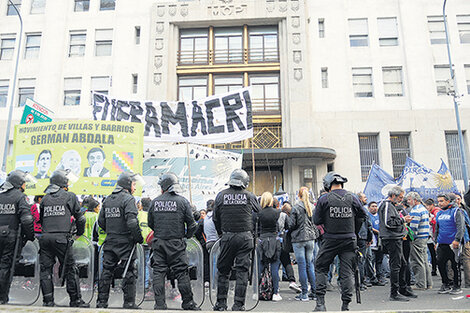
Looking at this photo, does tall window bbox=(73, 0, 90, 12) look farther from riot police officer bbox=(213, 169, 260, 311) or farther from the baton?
riot police officer bbox=(213, 169, 260, 311)

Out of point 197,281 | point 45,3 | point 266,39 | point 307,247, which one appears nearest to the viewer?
point 197,281

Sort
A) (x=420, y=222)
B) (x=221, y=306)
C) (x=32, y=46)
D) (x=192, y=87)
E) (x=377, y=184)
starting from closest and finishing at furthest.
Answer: (x=221, y=306) → (x=420, y=222) → (x=377, y=184) → (x=192, y=87) → (x=32, y=46)

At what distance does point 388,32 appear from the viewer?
2139 cm

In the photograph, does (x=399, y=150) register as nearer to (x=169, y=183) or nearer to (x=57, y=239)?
(x=169, y=183)

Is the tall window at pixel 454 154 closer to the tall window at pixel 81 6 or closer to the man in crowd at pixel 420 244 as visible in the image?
the man in crowd at pixel 420 244

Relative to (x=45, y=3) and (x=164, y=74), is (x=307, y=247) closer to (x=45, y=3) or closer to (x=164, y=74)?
(x=164, y=74)

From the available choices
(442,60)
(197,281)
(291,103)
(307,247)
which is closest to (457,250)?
(307,247)

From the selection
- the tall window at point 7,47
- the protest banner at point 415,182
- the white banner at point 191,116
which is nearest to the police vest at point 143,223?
the white banner at point 191,116

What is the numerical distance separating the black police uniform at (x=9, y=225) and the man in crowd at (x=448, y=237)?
23.5ft

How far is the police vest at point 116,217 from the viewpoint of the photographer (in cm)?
541

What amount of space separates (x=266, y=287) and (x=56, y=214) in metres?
3.82

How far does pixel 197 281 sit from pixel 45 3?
81.3ft

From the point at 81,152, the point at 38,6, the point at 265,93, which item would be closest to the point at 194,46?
the point at 265,93

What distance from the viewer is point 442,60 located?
20.5 metres
